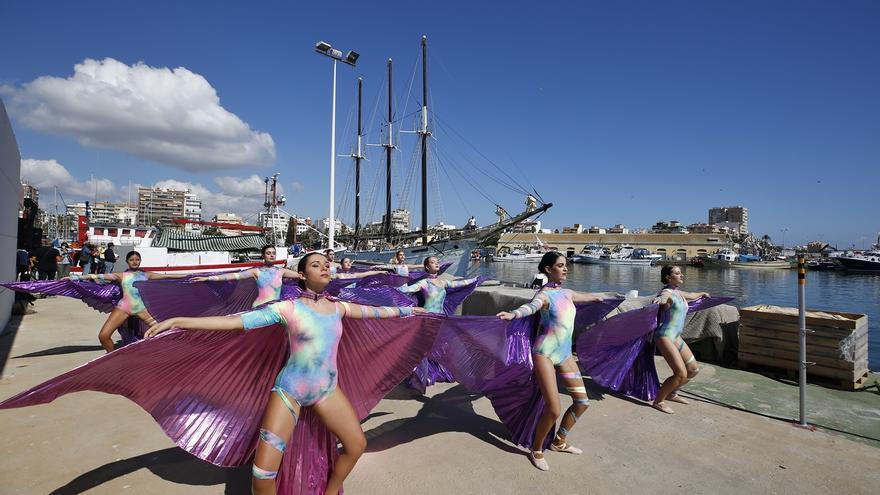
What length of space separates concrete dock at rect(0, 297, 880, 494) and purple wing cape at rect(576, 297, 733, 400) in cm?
24

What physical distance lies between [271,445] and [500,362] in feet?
8.38

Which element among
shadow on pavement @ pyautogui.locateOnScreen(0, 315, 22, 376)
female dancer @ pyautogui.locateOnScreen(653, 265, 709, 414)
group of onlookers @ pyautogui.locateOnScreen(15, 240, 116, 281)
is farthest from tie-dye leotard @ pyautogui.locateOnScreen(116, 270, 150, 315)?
group of onlookers @ pyautogui.locateOnScreen(15, 240, 116, 281)

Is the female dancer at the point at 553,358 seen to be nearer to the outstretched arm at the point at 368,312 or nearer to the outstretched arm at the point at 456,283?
the outstretched arm at the point at 368,312

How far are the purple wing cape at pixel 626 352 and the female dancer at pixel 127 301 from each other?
6.83m

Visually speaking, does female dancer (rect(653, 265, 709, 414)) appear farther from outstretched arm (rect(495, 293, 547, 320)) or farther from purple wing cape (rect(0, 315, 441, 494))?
purple wing cape (rect(0, 315, 441, 494))

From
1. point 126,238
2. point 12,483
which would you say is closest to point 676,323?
point 12,483

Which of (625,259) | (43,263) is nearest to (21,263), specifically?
(43,263)

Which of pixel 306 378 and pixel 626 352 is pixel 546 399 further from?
pixel 626 352

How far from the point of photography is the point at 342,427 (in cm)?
292

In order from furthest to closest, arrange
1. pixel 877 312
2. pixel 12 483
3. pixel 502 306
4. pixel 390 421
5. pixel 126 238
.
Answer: pixel 126 238 < pixel 877 312 < pixel 502 306 < pixel 390 421 < pixel 12 483

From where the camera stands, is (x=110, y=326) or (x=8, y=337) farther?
(x=8, y=337)

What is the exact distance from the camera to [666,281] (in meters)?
5.96

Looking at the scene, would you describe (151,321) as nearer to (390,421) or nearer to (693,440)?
(390,421)

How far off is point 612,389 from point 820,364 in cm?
332
